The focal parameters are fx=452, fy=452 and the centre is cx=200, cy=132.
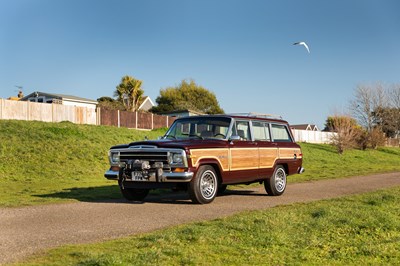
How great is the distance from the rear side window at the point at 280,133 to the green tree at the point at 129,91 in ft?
178

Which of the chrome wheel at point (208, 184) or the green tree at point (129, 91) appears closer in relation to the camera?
the chrome wheel at point (208, 184)

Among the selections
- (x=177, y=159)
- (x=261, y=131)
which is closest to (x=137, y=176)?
(x=177, y=159)

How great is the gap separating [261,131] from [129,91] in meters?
56.5

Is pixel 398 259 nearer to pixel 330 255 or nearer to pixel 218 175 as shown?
pixel 330 255

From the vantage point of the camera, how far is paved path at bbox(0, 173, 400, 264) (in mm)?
6137

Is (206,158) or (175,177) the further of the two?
(206,158)

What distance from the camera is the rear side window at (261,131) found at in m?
11.6

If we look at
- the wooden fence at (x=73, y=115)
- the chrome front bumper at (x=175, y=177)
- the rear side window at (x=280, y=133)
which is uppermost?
the wooden fence at (x=73, y=115)

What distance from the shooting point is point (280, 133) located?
500 inches

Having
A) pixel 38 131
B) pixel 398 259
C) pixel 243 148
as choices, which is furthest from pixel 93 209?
pixel 38 131

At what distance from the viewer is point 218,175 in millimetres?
10297

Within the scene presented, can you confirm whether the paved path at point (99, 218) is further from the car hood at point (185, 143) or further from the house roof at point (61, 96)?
the house roof at point (61, 96)

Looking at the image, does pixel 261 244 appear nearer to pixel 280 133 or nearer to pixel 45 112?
pixel 280 133

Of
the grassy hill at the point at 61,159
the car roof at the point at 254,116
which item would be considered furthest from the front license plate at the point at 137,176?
the grassy hill at the point at 61,159
